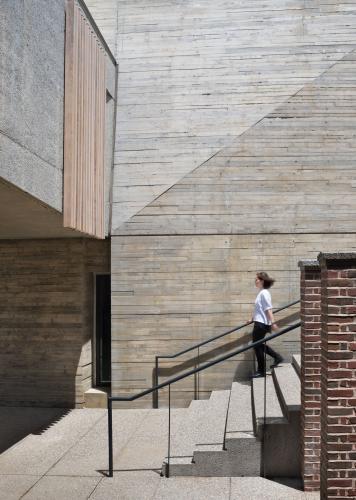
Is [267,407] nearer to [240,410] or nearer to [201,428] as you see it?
[240,410]

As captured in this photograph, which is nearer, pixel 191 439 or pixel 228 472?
pixel 228 472

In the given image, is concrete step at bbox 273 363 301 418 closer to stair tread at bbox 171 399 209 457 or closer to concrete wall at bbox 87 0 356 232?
stair tread at bbox 171 399 209 457

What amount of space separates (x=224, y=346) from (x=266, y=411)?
10.4ft

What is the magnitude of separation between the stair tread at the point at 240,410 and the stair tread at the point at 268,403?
0.17 metres

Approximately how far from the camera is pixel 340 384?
4.84 m

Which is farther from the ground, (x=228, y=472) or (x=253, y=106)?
(x=253, y=106)

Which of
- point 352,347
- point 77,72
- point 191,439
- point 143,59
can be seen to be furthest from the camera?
point 143,59

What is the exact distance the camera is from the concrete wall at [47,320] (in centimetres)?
1047

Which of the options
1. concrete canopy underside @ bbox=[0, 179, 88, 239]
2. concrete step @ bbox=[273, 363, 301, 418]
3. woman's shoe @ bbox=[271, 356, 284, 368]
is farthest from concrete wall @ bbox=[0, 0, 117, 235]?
woman's shoe @ bbox=[271, 356, 284, 368]

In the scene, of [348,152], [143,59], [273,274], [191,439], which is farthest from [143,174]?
[191,439]

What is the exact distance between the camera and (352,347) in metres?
4.82

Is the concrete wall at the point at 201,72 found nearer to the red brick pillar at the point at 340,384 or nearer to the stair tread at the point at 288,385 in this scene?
the stair tread at the point at 288,385

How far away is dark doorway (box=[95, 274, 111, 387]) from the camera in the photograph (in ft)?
36.0

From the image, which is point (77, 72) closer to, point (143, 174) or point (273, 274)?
point (143, 174)
